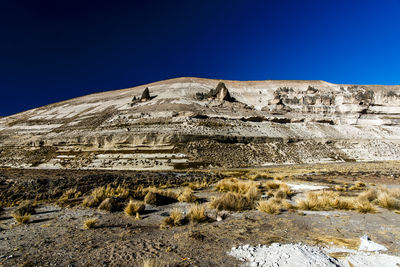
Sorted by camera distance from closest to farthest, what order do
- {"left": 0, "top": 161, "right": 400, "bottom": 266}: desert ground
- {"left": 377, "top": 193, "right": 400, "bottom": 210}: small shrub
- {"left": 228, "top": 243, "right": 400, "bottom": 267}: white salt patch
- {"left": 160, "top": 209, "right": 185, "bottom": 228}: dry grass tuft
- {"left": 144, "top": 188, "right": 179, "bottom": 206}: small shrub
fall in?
{"left": 228, "top": 243, "right": 400, "bottom": 267}: white salt patch
{"left": 0, "top": 161, "right": 400, "bottom": 266}: desert ground
{"left": 160, "top": 209, "right": 185, "bottom": 228}: dry grass tuft
{"left": 377, "top": 193, "right": 400, "bottom": 210}: small shrub
{"left": 144, "top": 188, "right": 179, "bottom": 206}: small shrub

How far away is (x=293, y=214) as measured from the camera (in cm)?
537

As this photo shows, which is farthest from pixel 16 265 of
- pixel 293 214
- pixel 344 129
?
pixel 344 129

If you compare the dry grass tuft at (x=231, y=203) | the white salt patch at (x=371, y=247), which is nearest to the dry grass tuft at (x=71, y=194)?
the dry grass tuft at (x=231, y=203)

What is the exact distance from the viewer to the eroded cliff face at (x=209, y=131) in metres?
28.2

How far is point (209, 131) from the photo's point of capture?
3275 centimetres

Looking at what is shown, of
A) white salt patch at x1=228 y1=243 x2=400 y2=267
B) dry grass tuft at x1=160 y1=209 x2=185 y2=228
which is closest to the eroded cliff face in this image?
dry grass tuft at x1=160 y1=209 x2=185 y2=228

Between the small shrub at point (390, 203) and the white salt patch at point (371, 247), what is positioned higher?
the white salt patch at point (371, 247)

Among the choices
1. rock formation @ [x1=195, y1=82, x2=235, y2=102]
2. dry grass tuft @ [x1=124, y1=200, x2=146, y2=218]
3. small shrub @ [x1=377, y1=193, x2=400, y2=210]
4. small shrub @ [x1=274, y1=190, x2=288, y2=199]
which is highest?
rock formation @ [x1=195, y1=82, x2=235, y2=102]

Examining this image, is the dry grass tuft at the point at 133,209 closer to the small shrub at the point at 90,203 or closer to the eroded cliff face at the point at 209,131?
the small shrub at the point at 90,203

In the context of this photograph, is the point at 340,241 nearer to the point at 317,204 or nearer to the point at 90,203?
the point at 317,204

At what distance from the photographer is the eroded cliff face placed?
28.2 metres

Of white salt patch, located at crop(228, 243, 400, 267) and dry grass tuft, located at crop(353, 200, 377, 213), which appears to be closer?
white salt patch, located at crop(228, 243, 400, 267)

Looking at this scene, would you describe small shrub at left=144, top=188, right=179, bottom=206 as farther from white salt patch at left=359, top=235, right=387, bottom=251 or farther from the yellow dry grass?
white salt patch at left=359, top=235, right=387, bottom=251

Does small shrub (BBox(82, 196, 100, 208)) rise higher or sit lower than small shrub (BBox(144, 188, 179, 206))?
higher
